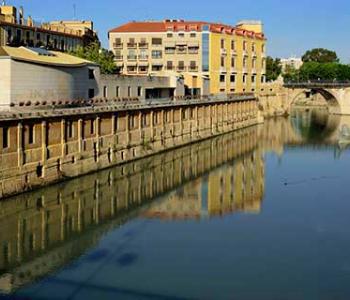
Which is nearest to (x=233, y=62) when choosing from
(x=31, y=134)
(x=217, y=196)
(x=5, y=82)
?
(x=217, y=196)

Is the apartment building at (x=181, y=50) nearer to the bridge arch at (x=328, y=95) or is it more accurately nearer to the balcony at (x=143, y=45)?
the balcony at (x=143, y=45)

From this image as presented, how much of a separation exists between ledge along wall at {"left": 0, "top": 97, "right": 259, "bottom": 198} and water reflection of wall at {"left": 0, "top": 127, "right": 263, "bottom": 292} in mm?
1107

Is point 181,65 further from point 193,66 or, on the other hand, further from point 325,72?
point 325,72

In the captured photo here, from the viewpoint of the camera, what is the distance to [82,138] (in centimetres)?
4800

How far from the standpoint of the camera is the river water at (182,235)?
83.4 ft

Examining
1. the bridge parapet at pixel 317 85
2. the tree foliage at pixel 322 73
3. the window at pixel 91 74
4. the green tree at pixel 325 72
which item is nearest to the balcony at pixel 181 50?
the bridge parapet at pixel 317 85

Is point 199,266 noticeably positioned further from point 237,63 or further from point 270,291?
point 237,63

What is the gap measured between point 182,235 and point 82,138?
57.4 ft

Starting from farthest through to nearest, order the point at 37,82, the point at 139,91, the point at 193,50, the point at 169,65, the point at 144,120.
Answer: the point at 169,65, the point at 193,50, the point at 139,91, the point at 144,120, the point at 37,82

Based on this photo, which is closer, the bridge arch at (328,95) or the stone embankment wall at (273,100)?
the stone embankment wall at (273,100)

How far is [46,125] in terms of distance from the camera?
141 ft

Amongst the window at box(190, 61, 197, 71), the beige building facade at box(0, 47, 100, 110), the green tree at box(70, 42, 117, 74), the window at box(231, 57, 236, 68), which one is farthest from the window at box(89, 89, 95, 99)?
the window at box(231, 57, 236, 68)

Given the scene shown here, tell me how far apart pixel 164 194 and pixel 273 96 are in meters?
78.4

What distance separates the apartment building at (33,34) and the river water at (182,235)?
104 feet
